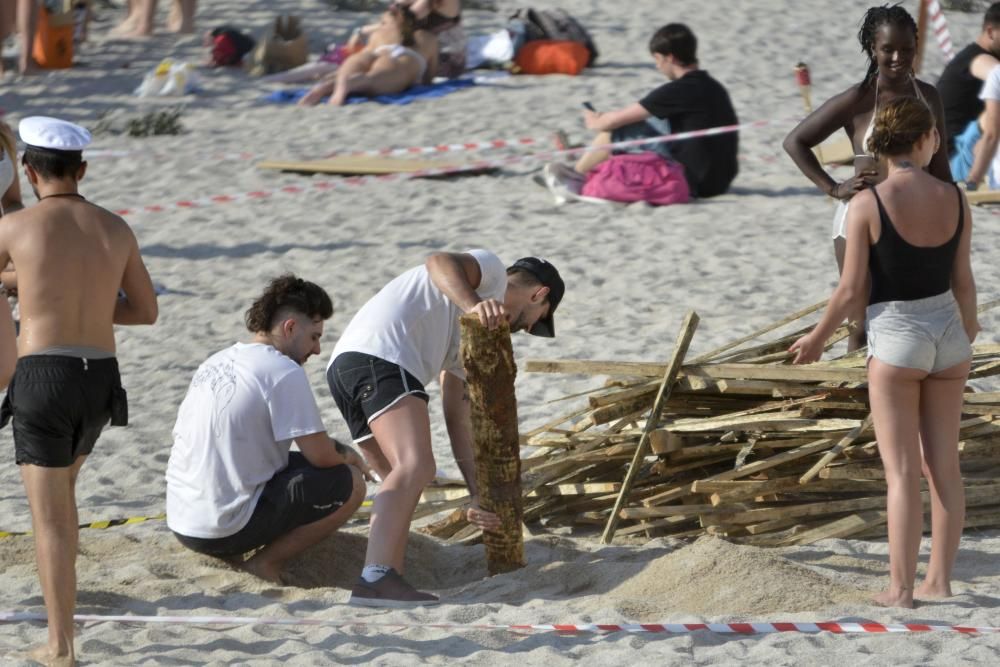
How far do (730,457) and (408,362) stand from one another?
1.27 meters

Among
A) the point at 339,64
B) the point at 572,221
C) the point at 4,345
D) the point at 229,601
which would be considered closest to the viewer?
the point at 4,345

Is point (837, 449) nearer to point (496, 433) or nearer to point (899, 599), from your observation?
point (899, 599)

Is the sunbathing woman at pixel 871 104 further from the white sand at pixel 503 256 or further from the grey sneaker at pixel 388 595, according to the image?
the grey sneaker at pixel 388 595

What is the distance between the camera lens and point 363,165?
11164 mm

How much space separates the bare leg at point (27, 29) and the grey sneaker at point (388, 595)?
33.5 feet

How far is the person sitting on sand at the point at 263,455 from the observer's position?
15.8ft

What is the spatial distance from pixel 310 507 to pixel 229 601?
0.40 meters

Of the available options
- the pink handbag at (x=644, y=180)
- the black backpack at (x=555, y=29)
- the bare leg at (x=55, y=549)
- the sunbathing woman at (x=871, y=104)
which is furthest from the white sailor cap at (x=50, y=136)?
the black backpack at (x=555, y=29)

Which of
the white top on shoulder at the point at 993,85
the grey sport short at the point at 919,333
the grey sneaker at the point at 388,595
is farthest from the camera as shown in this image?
the white top on shoulder at the point at 993,85

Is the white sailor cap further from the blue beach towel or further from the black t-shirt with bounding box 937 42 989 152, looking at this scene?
the blue beach towel

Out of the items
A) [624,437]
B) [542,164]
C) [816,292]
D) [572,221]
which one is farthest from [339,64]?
[624,437]

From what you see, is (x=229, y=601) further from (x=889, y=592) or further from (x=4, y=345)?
(x=889, y=592)

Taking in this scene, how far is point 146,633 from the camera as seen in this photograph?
4352 mm

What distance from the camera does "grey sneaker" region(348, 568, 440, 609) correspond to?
15.2ft
